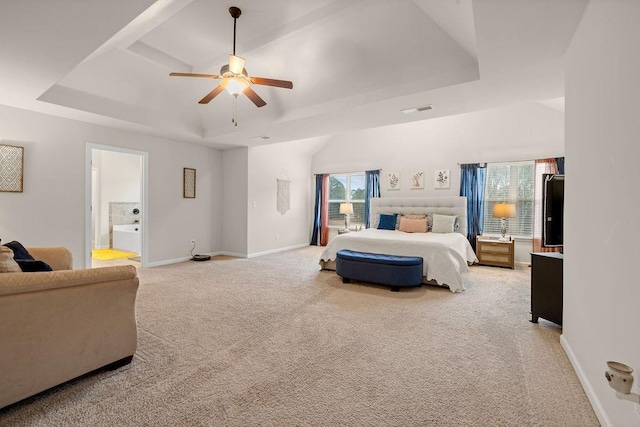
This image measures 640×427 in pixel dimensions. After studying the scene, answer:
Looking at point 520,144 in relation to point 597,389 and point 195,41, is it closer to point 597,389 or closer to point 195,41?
point 597,389

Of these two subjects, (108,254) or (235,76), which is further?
(108,254)

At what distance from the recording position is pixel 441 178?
6250 millimetres

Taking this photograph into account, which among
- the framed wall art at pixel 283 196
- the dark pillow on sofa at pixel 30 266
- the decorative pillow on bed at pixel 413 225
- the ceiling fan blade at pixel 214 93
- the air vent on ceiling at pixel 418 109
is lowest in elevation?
the dark pillow on sofa at pixel 30 266

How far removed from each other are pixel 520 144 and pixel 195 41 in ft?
18.4

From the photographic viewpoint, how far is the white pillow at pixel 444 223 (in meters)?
5.60

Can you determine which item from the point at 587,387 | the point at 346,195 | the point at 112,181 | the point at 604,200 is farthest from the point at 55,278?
the point at 112,181

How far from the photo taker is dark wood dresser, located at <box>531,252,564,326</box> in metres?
2.64

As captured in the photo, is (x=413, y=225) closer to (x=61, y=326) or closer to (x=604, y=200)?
(x=604, y=200)

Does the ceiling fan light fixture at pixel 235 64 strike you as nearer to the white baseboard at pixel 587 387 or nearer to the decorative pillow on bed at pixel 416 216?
the white baseboard at pixel 587 387

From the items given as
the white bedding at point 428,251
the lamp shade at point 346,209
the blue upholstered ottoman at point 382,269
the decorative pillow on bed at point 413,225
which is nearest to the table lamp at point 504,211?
the white bedding at point 428,251

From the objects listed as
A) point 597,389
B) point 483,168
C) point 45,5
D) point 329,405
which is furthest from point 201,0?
point 483,168

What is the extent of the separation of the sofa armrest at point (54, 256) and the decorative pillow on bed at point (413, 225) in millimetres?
5109

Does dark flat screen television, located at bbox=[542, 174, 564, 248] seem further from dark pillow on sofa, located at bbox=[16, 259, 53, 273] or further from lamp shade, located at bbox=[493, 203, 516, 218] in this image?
dark pillow on sofa, located at bbox=[16, 259, 53, 273]

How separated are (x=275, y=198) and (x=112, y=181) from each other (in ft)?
14.2
